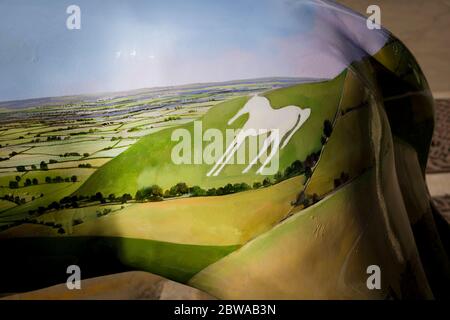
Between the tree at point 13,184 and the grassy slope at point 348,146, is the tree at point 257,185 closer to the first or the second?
the grassy slope at point 348,146

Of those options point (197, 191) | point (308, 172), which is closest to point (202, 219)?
point (197, 191)

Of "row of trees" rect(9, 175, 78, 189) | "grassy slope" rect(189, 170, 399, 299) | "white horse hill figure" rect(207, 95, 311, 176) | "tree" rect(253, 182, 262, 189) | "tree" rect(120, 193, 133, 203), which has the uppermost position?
"white horse hill figure" rect(207, 95, 311, 176)

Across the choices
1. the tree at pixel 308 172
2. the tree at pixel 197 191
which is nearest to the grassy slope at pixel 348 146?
the tree at pixel 308 172

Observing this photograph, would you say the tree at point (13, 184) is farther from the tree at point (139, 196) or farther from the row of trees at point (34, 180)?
the tree at point (139, 196)

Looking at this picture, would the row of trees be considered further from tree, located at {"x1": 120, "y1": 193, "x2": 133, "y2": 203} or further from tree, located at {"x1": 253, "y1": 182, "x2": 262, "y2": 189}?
tree, located at {"x1": 253, "y1": 182, "x2": 262, "y2": 189}

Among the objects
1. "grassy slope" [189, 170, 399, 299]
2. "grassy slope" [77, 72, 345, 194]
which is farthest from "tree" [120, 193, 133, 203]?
"grassy slope" [189, 170, 399, 299]

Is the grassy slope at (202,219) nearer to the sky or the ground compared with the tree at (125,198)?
nearer to the ground

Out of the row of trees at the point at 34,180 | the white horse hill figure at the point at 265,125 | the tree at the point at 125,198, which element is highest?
the white horse hill figure at the point at 265,125

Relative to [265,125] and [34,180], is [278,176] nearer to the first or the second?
[265,125]

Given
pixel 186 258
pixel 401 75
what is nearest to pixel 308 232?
pixel 186 258

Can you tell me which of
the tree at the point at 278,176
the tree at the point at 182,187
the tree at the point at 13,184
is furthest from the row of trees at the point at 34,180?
the tree at the point at 278,176
